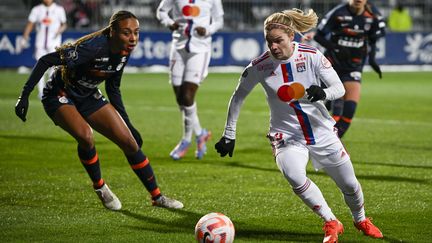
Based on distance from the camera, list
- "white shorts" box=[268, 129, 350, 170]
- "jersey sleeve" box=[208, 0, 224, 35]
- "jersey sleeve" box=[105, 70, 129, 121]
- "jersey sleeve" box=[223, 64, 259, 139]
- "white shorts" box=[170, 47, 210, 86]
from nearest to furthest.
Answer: "white shorts" box=[268, 129, 350, 170]
"jersey sleeve" box=[223, 64, 259, 139]
"jersey sleeve" box=[105, 70, 129, 121]
"white shorts" box=[170, 47, 210, 86]
"jersey sleeve" box=[208, 0, 224, 35]

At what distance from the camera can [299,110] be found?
755 cm

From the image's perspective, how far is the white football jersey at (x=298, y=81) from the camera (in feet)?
24.6

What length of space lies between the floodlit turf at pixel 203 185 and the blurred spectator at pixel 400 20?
13.7m

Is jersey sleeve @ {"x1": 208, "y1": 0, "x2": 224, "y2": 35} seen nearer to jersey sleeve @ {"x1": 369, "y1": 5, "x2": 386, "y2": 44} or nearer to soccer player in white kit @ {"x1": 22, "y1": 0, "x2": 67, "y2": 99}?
jersey sleeve @ {"x1": 369, "y1": 5, "x2": 386, "y2": 44}

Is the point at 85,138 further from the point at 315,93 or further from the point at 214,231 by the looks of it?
the point at 315,93

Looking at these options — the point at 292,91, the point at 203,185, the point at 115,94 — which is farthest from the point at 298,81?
the point at 203,185

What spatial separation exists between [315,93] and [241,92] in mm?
760

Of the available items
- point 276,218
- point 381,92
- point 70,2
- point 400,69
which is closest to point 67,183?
point 276,218

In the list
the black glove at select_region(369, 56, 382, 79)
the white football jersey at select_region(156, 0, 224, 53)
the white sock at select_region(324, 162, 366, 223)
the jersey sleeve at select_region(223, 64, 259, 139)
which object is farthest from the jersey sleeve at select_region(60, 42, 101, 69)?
the black glove at select_region(369, 56, 382, 79)

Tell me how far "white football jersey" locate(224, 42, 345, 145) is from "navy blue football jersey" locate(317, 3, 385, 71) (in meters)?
5.76

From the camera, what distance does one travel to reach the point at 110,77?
8.98 m

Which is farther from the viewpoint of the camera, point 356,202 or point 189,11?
point 189,11

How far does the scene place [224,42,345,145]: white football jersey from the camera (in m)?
7.49

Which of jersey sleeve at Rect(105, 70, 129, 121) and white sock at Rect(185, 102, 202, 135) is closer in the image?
jersey sleeve at Rect(105, 70, 129, 121)
